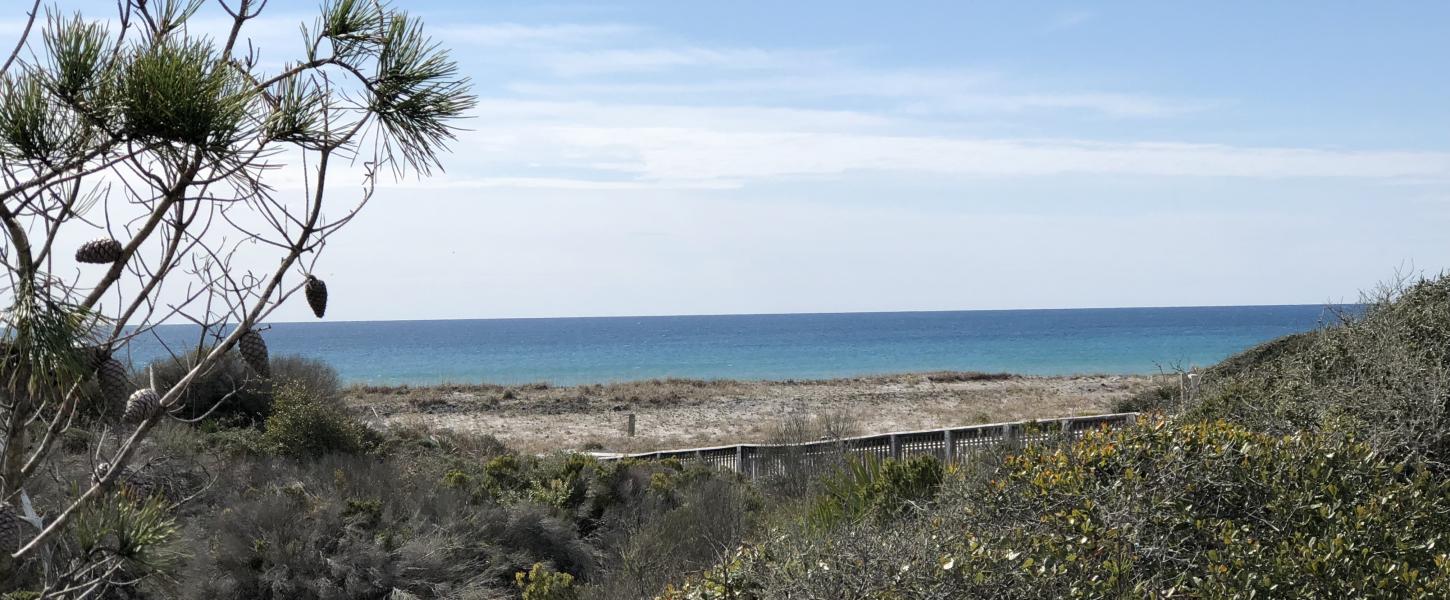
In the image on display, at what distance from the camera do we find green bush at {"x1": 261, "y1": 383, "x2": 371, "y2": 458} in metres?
12.9

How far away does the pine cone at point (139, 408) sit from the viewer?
2184 millimetres

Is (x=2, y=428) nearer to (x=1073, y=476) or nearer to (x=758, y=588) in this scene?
(x=758, y=588)

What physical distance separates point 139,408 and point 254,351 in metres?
0.25

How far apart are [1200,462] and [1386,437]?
1650 mm

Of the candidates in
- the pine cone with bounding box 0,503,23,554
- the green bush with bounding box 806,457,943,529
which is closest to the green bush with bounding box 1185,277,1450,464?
the green bush with bounding box 806,457,943,529

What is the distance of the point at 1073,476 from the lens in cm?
437

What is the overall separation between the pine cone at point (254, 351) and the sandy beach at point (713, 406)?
19530 mm

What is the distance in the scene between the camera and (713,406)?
34.9 meters

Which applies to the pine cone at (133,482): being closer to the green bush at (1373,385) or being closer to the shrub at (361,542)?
the green bush at (1373,385)

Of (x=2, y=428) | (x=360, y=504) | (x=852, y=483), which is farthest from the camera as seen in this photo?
(x=360, y=504)

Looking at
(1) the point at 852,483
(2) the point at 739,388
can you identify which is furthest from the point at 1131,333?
(1) the point at 852,483

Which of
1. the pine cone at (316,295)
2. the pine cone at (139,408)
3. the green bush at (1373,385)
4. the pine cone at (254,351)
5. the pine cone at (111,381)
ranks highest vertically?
the pine cone at (316,295)

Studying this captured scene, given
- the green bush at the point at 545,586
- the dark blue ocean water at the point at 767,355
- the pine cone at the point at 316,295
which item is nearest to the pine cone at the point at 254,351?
the pine cone at the point at 316,295

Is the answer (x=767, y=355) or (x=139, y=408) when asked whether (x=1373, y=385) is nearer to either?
(x=139, y=408)
